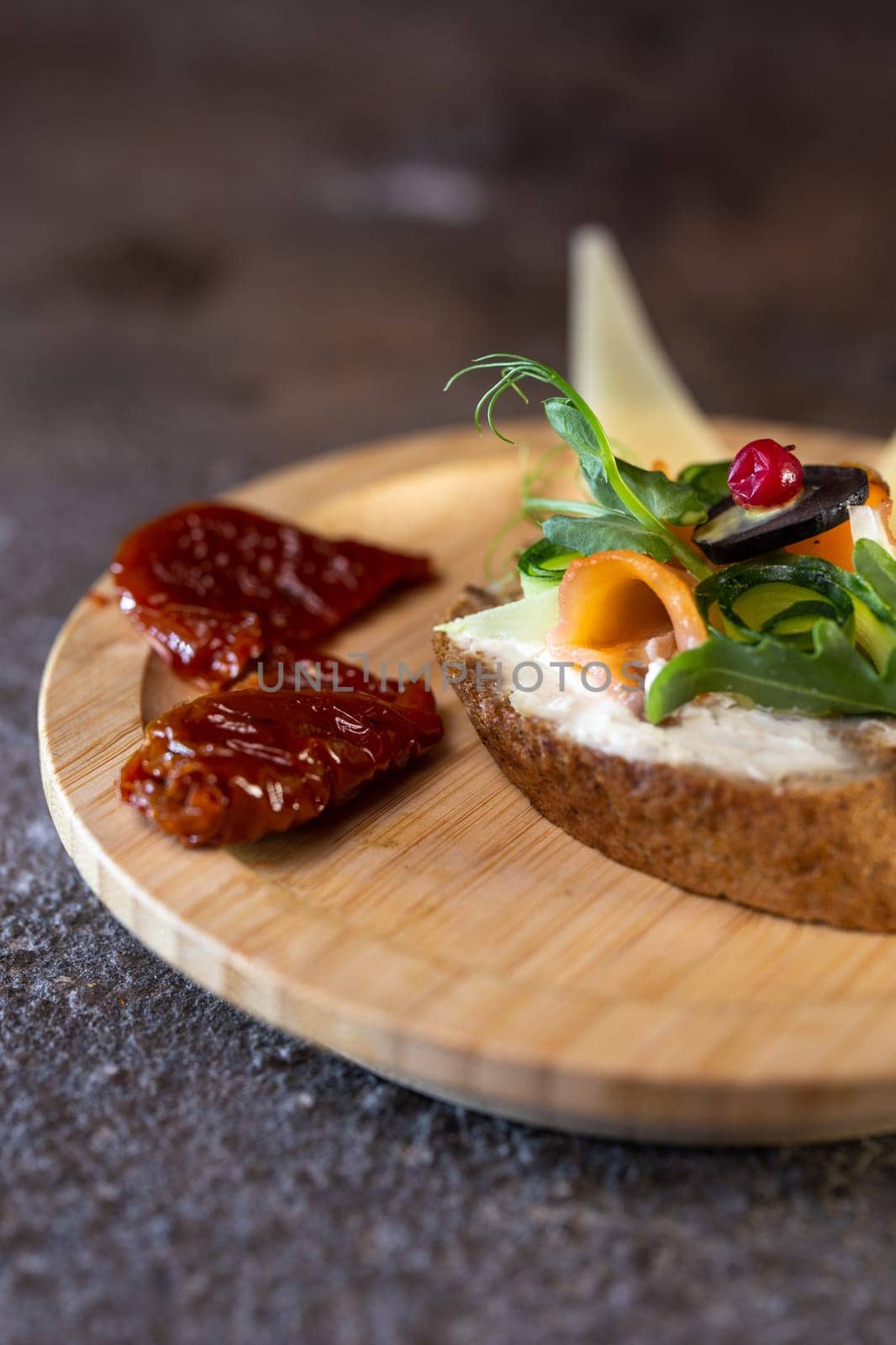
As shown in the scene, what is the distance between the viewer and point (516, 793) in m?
3.93

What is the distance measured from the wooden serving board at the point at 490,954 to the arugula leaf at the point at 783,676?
0.52 meters

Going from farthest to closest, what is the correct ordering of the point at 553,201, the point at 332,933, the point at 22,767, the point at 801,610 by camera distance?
the point at 553,201
the point at 22,767
the point at 801,610
the point at 332,933

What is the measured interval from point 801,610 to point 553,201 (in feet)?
24.0

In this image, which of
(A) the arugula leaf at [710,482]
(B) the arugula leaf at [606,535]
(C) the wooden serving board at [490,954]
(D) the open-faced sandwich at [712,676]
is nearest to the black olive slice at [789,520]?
(D) the open-faced sandwich at [712,676]

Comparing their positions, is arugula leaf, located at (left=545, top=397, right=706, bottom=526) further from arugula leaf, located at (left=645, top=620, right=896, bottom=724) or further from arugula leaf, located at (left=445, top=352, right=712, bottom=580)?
arugula leaf, located at (left=645, top=620, right=896, bottom=724)

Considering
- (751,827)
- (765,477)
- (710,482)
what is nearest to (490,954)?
(751,827)

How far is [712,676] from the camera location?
3.44 meters

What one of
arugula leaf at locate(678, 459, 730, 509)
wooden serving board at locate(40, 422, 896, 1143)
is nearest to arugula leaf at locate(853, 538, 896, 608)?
arugula leaf at locate(678, 459, 730, 509)

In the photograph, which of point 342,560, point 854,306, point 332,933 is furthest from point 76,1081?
point 854,306

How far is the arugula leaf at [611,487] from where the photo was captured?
3830 mm

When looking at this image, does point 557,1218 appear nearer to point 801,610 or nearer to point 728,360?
point 801,610

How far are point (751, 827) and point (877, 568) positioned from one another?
0.74 m

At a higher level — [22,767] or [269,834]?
[269,834]

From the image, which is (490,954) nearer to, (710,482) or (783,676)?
(783,676)
